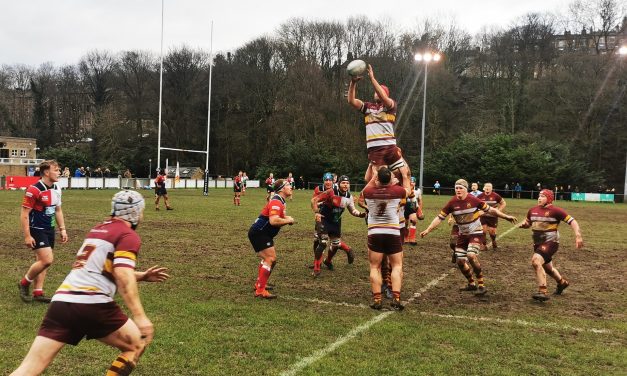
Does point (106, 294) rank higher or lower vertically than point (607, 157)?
lower

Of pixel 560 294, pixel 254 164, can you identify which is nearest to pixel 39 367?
pixel 560 294

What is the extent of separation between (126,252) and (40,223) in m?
4.82

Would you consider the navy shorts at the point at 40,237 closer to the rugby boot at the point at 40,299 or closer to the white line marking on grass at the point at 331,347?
the rugby boot at the point at 40,299

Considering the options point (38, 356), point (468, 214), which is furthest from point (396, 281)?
point (38, 356)

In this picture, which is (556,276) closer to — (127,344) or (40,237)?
(127,344)

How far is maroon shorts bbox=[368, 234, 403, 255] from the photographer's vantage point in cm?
765

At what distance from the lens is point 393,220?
7629 millimetres

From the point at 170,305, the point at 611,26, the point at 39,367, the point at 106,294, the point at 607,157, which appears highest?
the point at 611,26

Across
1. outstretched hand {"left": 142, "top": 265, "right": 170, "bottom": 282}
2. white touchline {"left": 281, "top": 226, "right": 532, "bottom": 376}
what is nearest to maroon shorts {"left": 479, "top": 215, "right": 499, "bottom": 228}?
white touchline {"left": 281, "top": 226, "right": 532, "bottom": 376}

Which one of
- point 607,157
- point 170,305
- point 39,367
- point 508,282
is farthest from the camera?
point 607,157

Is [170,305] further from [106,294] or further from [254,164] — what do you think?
[254,164]

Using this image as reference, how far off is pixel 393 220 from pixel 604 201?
153 ft

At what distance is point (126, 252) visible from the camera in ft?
12.1

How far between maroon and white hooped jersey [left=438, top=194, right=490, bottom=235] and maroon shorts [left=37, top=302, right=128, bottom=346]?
22.2 ft
